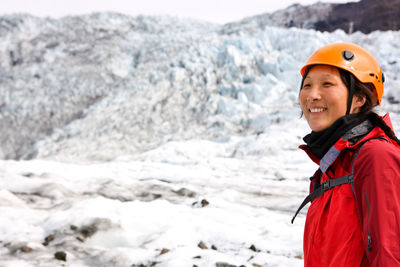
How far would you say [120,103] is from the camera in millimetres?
20047

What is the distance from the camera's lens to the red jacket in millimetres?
913

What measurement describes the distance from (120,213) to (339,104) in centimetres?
372

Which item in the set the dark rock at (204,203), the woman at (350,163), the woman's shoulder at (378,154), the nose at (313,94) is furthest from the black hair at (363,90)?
the dark rock at (204,203)

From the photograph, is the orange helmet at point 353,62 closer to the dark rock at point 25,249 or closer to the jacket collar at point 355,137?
the jacket collar at point 355,137

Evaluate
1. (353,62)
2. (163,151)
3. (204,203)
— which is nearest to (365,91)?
(353,62)

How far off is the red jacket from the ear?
105 millimetres

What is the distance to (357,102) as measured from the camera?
1224mm

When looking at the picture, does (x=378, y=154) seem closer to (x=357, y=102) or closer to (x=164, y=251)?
(x=357, y=102)

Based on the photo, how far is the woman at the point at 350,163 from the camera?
93 cm

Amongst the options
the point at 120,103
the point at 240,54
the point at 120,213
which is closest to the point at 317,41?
the point at 240,54

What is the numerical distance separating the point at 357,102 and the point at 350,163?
263 mm

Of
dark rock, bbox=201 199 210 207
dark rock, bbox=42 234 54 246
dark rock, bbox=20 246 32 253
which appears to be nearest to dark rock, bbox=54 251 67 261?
dark rock, bbox=20 246 32 253

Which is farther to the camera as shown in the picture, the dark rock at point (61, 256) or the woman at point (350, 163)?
the dark rock at point (61, 256)

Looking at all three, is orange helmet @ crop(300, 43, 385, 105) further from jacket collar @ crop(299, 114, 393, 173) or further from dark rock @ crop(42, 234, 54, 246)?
dark rock @ crop(42, 234, 54, 246)
